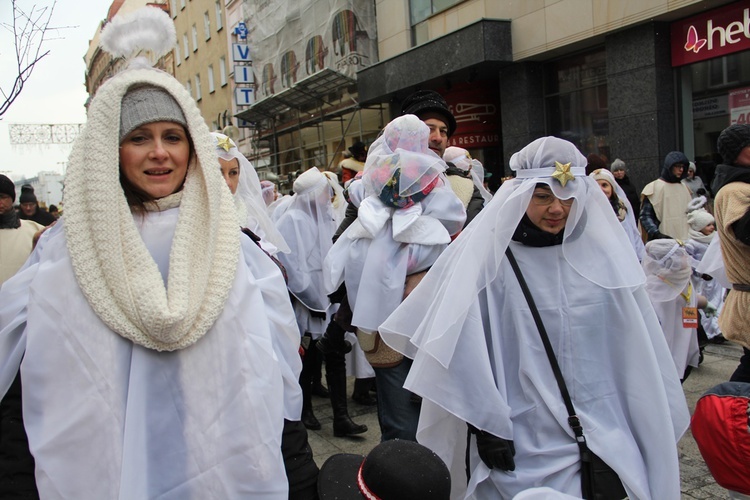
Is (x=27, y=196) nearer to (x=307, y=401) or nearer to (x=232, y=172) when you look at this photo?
(x=307, y=401)

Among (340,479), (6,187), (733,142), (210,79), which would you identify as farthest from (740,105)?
(210,79)

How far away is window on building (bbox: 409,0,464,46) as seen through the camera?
14.4 metres

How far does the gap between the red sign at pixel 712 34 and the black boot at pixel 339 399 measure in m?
7.22

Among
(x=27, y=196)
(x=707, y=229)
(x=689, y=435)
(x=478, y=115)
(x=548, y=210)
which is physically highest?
(x=478, y=115)

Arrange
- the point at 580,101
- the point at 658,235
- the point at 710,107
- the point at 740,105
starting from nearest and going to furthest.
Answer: the point at 658,235
the point at 740,105
the point at 710,107
the point at 580,101

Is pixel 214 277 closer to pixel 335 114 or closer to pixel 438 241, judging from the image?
pixel 438 241

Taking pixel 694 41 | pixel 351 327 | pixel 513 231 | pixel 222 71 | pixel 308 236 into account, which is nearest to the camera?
pixel 513 231

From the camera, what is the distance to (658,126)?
10.1m

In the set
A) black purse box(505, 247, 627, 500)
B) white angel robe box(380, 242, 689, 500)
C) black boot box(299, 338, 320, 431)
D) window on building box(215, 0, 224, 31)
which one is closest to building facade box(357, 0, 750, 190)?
black boot box(299, 338, 320, 431)

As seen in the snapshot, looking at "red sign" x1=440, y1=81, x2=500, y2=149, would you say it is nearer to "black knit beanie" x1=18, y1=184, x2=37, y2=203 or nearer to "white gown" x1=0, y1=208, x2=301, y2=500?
"black knit beanie" x1=18, y1=184, x2=37, y2=203

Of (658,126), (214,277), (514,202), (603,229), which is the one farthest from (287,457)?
(658,126)

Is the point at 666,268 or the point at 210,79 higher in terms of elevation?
the point at 210,79

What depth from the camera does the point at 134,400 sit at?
5.07ft

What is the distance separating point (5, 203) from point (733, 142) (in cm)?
544
